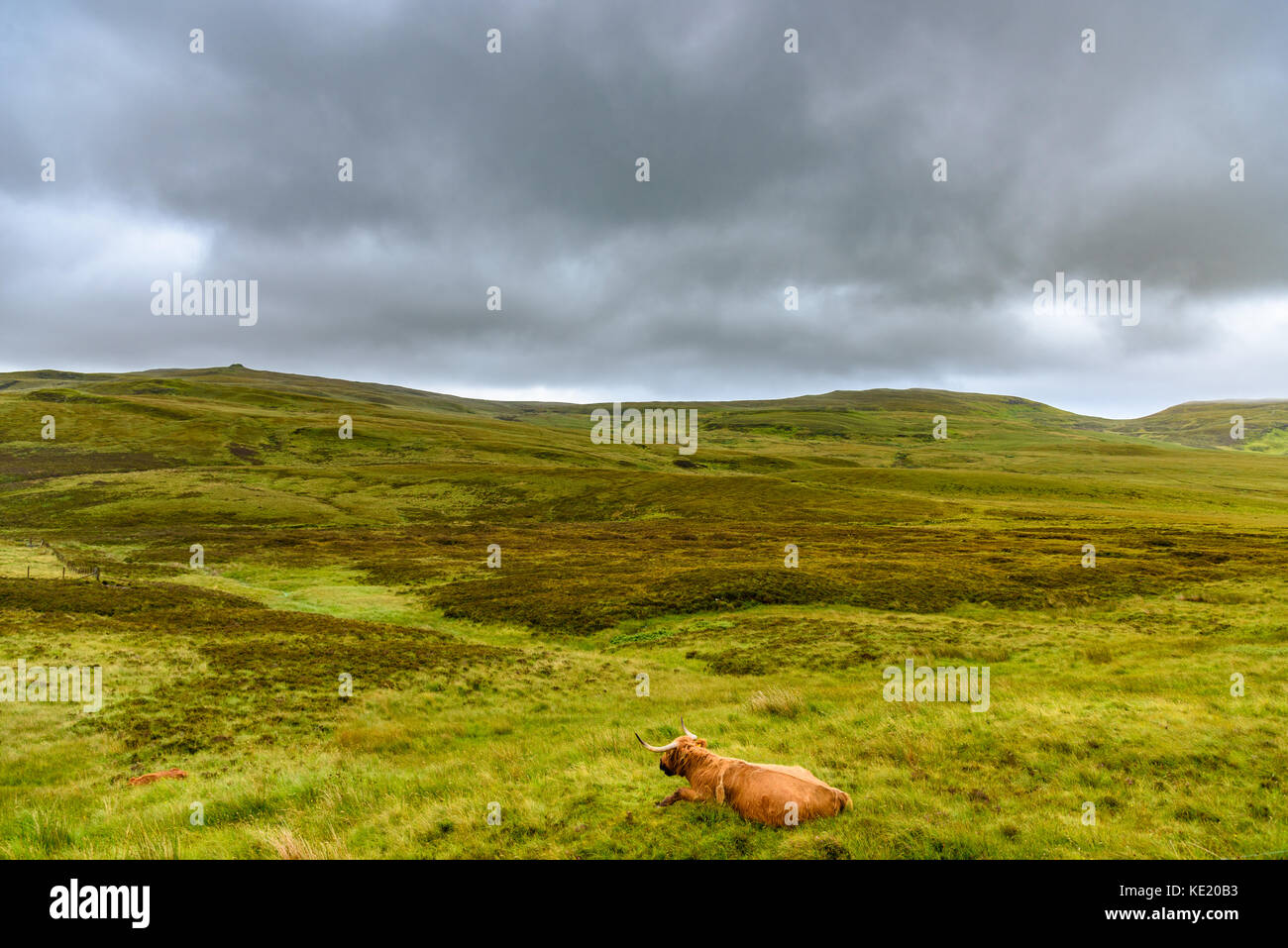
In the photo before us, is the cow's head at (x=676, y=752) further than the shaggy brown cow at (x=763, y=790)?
Yes

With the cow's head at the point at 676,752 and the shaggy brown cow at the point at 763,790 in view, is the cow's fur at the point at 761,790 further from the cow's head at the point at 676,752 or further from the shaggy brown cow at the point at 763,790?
the cow's head at the point at 676,752

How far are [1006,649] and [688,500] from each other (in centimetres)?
6649

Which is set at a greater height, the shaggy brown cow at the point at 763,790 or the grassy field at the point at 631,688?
the shaggy brown cow at the point at 763,790

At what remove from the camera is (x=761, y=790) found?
A: 8.65 metres

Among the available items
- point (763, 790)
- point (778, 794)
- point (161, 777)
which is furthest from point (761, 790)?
point (161, 777)

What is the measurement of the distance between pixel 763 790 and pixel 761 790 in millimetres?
32

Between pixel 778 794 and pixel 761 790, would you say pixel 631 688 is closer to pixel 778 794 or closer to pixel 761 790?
pixel 761 790

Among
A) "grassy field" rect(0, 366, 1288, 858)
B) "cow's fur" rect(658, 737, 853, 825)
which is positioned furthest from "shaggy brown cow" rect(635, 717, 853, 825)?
"grassy field" rect(0, 366, 1288, 858)

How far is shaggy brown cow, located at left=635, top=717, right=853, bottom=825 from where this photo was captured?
833 centimetres

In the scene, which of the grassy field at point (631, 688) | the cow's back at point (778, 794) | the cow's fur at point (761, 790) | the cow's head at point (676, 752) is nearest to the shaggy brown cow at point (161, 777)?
the grassy field at point (631, 688)

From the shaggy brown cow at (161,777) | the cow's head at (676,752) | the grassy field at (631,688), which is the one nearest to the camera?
the grassy field at (631,688)

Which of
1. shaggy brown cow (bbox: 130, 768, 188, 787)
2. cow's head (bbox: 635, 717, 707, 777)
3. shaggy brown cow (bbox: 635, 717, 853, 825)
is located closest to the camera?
shaggy brown cow (bbox: 635, 717, 853, 825)

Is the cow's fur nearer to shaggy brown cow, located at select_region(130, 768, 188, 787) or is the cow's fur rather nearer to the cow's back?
the cow's back

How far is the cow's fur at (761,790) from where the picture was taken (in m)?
8.36
